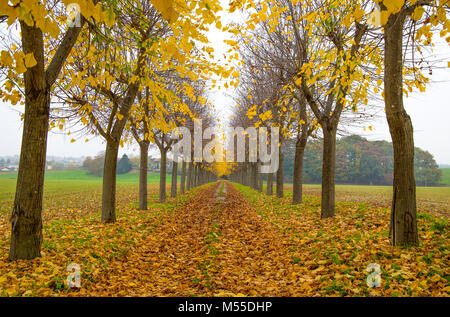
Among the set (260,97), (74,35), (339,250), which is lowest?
(339,250)

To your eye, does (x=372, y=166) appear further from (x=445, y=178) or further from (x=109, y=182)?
Answer: (x=109, y=182)

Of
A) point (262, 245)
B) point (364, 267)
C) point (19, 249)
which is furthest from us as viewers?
point (262, 245)

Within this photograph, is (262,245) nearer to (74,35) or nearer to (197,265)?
(197,265)

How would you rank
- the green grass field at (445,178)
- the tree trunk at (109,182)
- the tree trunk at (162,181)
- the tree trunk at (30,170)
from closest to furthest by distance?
the tree trunk at (30,170)
the tree trunk at (109,182)
the tree trunk at (162,181)
the green grass field at (445,178)

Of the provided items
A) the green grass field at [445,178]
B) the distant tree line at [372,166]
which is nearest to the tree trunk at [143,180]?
the distant tree line at [372,166]

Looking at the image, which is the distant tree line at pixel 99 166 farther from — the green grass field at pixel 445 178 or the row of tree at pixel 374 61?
the green grass field at pixel 445 178

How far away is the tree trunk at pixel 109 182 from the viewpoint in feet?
24.4

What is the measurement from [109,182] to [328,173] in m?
7.36

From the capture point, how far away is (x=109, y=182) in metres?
7.54

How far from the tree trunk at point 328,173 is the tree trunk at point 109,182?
23.0ft

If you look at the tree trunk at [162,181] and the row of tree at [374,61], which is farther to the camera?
the tree trunk at [162,181]

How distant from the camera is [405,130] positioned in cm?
433
